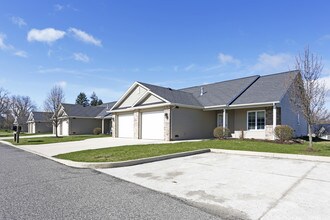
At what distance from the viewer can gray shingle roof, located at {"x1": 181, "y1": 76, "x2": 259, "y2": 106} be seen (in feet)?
68.5

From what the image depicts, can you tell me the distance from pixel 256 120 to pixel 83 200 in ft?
54.8

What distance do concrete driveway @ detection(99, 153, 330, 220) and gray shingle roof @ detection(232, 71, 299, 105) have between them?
931cm

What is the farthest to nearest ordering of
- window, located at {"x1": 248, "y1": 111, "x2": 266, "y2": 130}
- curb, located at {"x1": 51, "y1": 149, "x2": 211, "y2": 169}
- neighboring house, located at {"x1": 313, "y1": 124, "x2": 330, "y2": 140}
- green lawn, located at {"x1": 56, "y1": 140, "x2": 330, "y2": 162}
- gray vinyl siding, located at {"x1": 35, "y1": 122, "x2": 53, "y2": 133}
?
gray vinyl siding, located at {"x1": 35, "y1": 122, "x2": 53, "y2": 133} < neighboring house, located at {"x1": 313, "y1": 124, "x2": 330, "y2": 140} < window, located at {"x1": 248, "y1": 111, "x2": 266, "y2": 130} < green lawn, located at {"x1": 56, "y1": 140, "x2": 330, "y2": 162} < curb, located at {"x1": 51, "y1": 149, "x2": 211, "y2": 169}

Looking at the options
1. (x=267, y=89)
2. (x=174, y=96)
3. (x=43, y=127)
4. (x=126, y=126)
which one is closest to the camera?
(x=267, y=89)

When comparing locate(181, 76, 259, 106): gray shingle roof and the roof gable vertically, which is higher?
locate(181, 76, 259, 106): gray shingle roof

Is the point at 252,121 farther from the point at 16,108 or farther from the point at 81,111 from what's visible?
the point at 16,108

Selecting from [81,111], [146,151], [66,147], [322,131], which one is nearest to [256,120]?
[322,131]

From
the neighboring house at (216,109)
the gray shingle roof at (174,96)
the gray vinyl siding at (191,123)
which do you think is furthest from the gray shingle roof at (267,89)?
the gray shingle roof at (174,96)

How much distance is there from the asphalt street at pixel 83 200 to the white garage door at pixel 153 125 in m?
13.2

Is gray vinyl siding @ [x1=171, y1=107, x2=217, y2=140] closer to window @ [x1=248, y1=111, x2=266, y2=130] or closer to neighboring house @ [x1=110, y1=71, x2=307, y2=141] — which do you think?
neighboring house @ [x1=110, y1=71, x2=307, y2=141]

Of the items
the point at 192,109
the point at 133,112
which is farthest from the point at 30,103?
the point at 192,109

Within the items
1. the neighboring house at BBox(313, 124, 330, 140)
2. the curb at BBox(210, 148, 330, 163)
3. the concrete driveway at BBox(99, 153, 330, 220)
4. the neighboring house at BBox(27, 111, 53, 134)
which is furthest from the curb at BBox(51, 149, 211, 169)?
the neighboring house at BBox(27, 111, 53, 134)

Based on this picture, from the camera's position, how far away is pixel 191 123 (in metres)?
20.9

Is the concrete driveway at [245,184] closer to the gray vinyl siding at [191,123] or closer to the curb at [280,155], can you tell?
the curb at [280,155]
